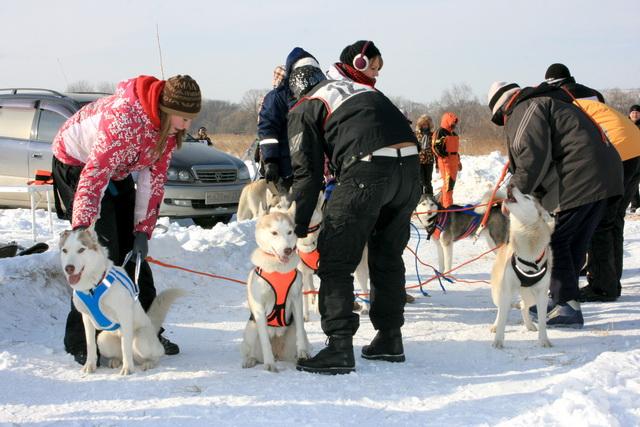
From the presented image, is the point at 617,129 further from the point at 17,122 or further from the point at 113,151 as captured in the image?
the point at 17,122

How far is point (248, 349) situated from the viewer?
12.4 ft

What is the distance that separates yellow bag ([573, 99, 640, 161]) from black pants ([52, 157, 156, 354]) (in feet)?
12.9

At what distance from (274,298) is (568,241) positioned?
245cm

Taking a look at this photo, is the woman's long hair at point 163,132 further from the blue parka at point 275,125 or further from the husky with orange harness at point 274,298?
the blue parka at point 275,125

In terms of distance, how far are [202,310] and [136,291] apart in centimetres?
Answer: 177

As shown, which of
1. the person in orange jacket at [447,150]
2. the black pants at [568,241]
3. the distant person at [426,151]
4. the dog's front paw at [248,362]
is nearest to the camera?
the dog's front paw at [248,362]

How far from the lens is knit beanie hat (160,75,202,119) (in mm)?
3551

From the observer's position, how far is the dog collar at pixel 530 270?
434 cm

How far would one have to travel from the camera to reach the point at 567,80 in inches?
236

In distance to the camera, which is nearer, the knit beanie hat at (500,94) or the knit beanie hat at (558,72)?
the knit beanie hat at (500,94)

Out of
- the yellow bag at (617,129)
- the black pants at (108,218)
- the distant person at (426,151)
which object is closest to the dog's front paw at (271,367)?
the black pants at (108,218)

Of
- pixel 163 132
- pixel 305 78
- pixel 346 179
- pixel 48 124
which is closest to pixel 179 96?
pixel 163 132

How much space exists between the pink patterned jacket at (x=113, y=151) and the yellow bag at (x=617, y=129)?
3.80 metres

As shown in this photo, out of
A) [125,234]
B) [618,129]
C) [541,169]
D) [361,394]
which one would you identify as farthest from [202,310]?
[618,129]
